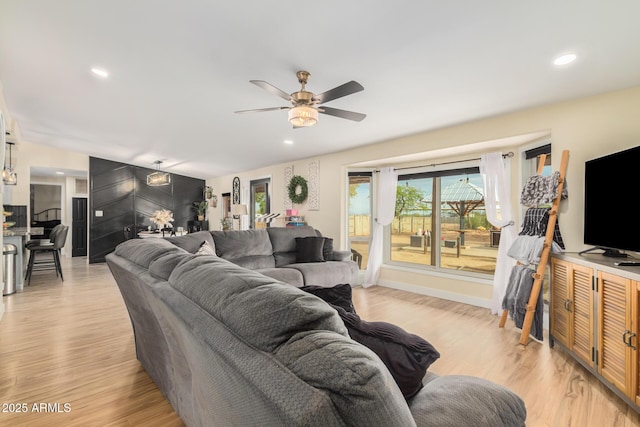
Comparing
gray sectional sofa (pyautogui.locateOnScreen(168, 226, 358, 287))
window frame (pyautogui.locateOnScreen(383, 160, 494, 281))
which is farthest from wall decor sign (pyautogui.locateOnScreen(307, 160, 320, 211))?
window frame (pyautogui.locateOnScreen(383, 160, 494, 281))

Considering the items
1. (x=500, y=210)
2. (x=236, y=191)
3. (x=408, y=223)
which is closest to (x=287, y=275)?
(x=408, y=223)

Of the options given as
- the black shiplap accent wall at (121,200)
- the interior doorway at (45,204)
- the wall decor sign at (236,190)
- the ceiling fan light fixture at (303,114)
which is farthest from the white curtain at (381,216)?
the interior doorway at (45,204)

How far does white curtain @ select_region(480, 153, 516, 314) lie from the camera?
12.0 ft

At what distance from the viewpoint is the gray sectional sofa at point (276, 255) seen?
3.79 metres

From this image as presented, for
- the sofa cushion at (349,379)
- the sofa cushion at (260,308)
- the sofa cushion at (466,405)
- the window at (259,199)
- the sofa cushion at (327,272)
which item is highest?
the window at (259,199)

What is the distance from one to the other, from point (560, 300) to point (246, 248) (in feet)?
11.4

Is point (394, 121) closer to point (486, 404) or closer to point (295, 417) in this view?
point (486, 404)

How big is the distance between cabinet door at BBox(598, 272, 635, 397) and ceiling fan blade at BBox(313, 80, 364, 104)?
213 cm

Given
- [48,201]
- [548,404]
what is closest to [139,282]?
[548,404]

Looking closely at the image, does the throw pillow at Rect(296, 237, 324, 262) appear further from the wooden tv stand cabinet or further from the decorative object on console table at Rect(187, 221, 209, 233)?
the decorative object on console table at Rect(187, 221, 209, 233)

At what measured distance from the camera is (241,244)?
13.5ft

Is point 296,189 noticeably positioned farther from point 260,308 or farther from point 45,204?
point 45,204

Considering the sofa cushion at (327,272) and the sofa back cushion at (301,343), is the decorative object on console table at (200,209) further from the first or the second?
the sofa back cushion at (301,343)

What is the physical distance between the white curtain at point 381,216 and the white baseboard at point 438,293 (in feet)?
0.82
